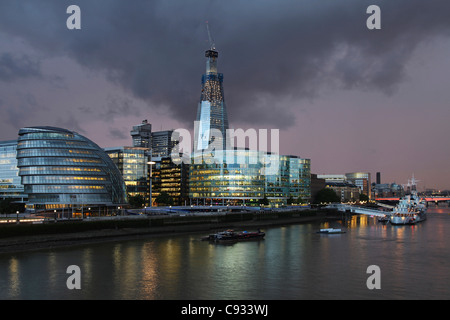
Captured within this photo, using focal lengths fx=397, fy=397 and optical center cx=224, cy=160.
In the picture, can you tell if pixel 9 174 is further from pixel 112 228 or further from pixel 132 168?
pixel 112 228

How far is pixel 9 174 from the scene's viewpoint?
132 meters

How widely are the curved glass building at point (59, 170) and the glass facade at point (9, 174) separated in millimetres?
24441

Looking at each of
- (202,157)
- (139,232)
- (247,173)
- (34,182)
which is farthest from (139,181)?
(139,232)

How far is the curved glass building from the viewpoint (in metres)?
107

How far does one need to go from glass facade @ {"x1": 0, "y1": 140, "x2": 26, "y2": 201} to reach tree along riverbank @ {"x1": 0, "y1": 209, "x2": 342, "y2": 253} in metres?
64.9

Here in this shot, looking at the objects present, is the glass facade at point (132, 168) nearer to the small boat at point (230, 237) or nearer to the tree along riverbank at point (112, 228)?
the tree along riverbank at point (112, 228)

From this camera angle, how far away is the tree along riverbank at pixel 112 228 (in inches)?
2436

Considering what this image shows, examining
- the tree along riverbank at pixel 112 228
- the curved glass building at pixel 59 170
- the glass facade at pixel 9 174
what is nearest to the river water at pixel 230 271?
the tree along riverbank at pixel 112 228

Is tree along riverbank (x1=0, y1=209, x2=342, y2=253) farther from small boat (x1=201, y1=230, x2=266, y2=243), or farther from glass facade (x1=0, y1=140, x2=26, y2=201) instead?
glass facade (x1=0, y1=140, x2=26, y2=201)

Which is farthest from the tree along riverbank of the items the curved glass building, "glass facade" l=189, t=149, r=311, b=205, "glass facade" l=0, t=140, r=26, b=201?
"glass facade" l=0, t=140, r=26, b=201

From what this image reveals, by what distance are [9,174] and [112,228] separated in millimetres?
73596

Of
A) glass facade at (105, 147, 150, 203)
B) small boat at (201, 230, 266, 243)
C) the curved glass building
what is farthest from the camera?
glass facade at (105, 147, 150, 203)

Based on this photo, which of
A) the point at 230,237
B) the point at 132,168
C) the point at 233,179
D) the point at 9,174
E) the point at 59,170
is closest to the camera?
the point at 230,237

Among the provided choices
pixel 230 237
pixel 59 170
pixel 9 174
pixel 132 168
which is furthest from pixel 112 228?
pixel 132 168
